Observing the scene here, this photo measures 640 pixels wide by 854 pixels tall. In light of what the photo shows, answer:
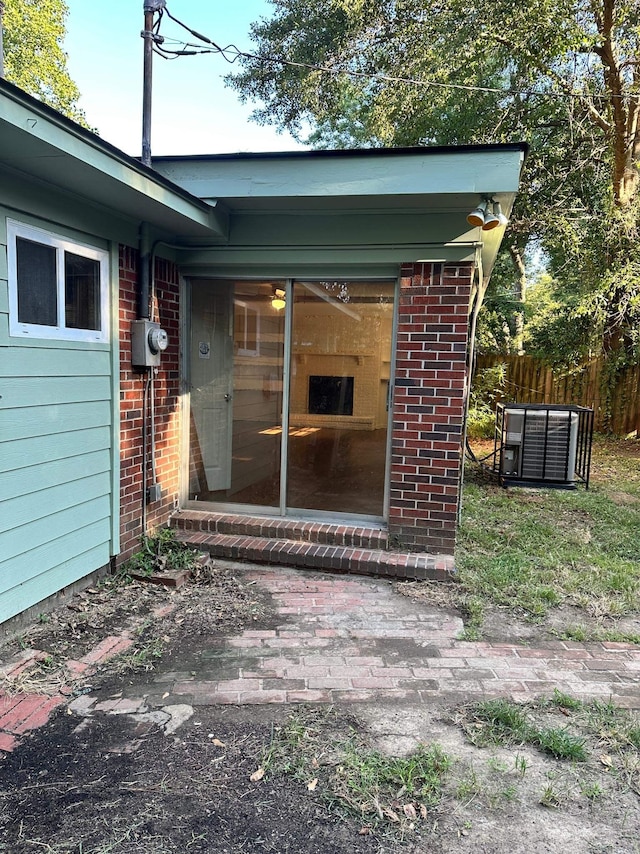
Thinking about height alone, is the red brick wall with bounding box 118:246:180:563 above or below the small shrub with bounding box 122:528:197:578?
above

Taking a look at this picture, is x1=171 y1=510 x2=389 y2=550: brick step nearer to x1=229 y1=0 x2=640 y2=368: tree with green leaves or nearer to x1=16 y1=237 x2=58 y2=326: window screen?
x1=16 y1=237 x2=58 y2=326: window screen

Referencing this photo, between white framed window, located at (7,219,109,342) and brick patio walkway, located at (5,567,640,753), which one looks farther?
white framed window, located at (7,219,109,342)

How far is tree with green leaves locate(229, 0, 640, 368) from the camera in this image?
830 centimetres

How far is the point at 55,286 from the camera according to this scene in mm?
2980

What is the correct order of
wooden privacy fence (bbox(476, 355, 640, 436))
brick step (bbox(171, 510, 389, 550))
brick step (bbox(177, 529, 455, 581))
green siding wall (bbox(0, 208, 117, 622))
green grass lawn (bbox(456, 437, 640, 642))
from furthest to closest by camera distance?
wooden privacy fence (bbox(476, 355, 640, 436)) → brick step (bbox(171, 510, 389, 550)) → brick step (bbox(177, 529, 455, 581)) → green grass lawn (bbox(456, 437, 640, 642)) → green siding wall (bbox(0, 208, 117, 622))

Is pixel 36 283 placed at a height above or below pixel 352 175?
below

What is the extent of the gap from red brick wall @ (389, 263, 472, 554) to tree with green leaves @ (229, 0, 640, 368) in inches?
232

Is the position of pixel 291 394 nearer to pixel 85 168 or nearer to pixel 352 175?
pixel 352 175

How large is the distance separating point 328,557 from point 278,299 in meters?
2.01

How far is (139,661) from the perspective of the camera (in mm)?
2635

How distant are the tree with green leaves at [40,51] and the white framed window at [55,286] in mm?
13413

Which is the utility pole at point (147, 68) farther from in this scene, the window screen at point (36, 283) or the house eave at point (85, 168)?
the window screen at point (36, 283)

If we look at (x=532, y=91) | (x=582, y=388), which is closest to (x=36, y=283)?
(x=532, y=91)

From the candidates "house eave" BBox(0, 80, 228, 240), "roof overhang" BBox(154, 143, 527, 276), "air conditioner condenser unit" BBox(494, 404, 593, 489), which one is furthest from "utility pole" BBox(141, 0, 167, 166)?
"air conditioner condenser unit" BBox(494, 404, 593, 489)
